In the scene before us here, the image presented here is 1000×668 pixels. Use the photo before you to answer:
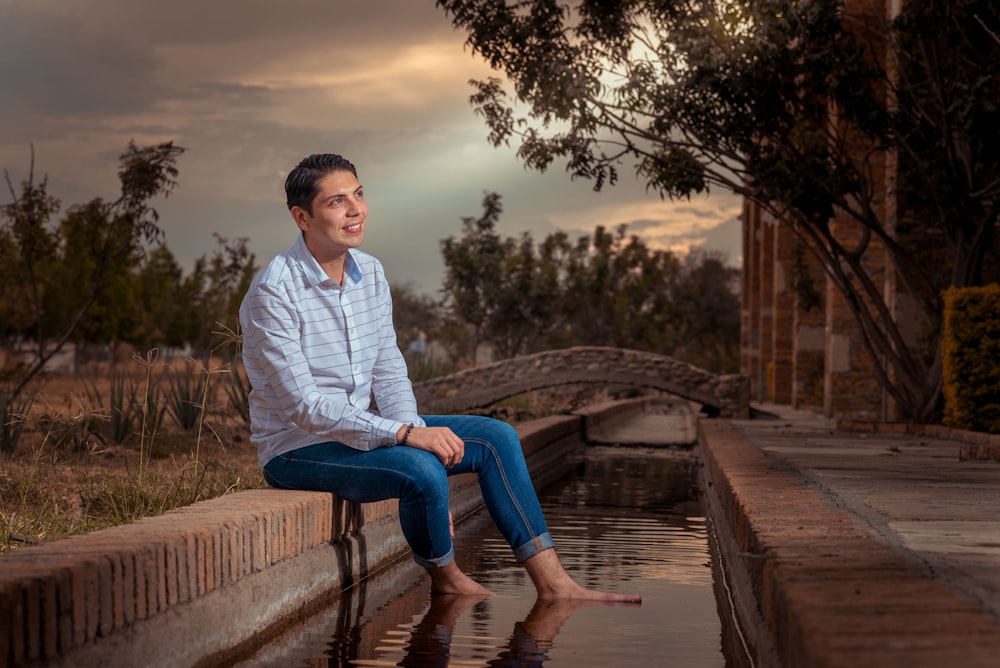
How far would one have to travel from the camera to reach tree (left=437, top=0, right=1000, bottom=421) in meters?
12.7

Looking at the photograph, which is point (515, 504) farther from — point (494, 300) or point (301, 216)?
point (494, 300)

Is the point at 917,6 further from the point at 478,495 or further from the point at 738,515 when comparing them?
the point at 738,515

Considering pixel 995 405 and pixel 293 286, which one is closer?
pixel 293 286

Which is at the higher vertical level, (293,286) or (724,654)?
(293,286)

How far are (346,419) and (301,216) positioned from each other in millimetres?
884

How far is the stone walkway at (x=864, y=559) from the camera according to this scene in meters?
2.57

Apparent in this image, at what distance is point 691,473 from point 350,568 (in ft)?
21.9

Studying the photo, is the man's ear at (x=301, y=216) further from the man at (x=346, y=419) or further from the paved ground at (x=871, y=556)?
the paved ground at (x=871, y=556)

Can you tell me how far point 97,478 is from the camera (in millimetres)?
8250

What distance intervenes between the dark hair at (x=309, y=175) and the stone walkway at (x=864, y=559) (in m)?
2.05

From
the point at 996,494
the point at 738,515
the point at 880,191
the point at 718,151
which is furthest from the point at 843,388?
the point at 738,515

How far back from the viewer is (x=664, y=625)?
15.0 ft

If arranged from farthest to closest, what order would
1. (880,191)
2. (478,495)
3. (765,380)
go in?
(765,380), (880,191), (478,495)

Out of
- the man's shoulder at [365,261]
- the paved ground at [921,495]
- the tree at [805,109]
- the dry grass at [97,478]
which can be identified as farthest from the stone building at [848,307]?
the man's shoulder at [365,261]
